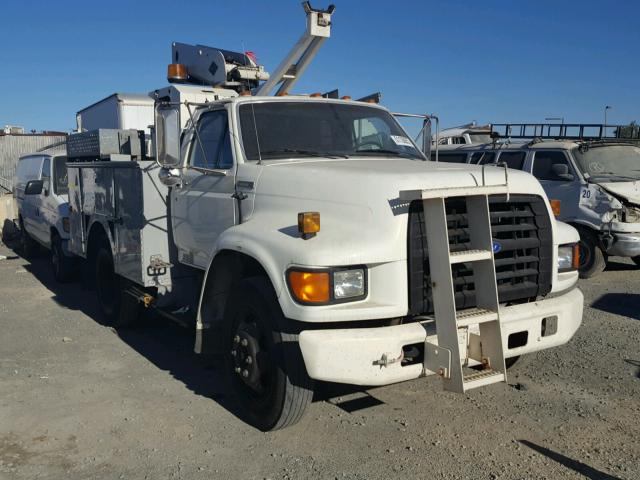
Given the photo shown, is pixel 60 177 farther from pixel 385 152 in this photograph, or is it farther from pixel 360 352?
pixel 360 352

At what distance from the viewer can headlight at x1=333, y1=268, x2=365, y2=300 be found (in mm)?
3615

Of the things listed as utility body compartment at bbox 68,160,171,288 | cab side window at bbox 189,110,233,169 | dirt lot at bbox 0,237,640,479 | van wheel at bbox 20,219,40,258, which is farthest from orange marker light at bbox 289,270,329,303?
van wheel at bbox 20,219,40,258

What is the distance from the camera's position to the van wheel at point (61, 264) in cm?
929

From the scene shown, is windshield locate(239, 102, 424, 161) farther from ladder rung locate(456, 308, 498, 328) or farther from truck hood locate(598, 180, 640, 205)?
truck hood locate(598, 180, 640, 205)

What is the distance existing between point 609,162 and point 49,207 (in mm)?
8901

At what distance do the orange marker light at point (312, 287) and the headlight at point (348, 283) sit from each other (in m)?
0.07

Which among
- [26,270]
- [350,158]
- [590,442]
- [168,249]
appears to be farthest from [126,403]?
[26,270]

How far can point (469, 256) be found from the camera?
11.9ft

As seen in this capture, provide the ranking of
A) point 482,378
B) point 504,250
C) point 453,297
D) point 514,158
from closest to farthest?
point 453,297 < point 482,378 < point 504,250 < point 514,158

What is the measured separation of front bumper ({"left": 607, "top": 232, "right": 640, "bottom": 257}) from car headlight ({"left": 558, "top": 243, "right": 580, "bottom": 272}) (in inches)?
205

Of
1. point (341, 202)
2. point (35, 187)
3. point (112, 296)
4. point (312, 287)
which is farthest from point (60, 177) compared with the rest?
point (312, 287)

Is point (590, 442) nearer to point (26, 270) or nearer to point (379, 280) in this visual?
point (379, 280)

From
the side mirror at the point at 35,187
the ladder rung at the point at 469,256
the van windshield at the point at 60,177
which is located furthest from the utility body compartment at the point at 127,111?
the ladder rung at the point at 469,256

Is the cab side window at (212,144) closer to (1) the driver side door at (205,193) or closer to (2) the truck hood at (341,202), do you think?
(1) the driver side door at (205,193)
